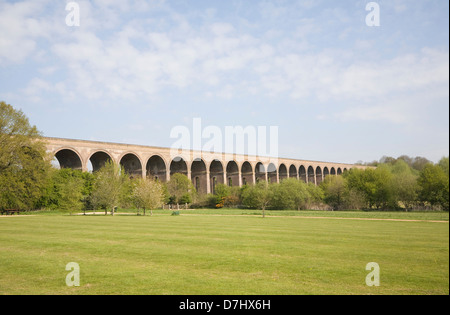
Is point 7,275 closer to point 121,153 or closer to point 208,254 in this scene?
point 208,254

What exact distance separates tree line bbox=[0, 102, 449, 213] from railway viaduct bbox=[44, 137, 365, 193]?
3751mm

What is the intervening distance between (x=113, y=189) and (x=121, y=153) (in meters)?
17.9

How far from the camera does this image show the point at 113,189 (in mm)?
35875

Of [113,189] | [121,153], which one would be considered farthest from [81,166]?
[113,189]

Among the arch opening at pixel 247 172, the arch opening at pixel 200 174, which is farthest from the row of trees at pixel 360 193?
the arch opening at pixel 247 172

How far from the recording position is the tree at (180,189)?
5678 cm

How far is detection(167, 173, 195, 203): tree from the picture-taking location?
186ft

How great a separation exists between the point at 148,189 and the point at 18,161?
13031 millimetres

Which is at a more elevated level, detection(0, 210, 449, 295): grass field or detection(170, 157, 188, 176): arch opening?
detection(170, 157, 188, 176): arch opening

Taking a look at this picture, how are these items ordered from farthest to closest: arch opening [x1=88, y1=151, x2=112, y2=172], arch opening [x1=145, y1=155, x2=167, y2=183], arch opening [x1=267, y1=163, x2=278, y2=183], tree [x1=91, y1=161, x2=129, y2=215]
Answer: arch opening [x1=267, y1=163, x2=278, y2=183] → arch opening [x1=145, y1=155, x2=167, y2=183] → arch opening [x1=88, y1=151, x2=112, y2=172] → tree [x1=91, y1=161, x2=129, y2=215]

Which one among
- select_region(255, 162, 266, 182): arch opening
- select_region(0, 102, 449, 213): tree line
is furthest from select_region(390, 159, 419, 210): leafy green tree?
select_region(255, 162, 266, 182): arch opening

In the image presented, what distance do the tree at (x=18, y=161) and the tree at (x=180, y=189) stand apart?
25.3 m

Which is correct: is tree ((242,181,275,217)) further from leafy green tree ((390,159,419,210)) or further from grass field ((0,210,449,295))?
grass field ((0,210,449,295))
